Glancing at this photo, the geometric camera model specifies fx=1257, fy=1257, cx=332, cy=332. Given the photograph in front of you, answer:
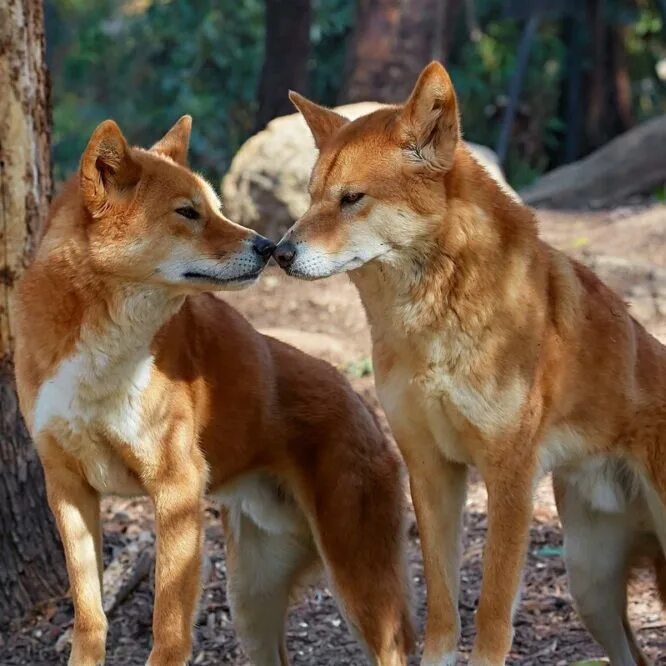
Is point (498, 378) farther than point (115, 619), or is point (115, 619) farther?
point (115, 619)

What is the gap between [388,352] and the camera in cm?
419

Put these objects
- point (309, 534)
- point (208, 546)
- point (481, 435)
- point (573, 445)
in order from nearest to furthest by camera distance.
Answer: point (481, 435) < point (573, 445) < point (309, 534) < point (208, 546)

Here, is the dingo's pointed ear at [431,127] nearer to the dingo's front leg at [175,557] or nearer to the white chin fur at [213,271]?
the white chin fur at [213,271]

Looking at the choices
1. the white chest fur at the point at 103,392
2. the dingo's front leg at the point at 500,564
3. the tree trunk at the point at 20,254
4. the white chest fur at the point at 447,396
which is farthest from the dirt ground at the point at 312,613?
the white chest fur at the point at 103,392

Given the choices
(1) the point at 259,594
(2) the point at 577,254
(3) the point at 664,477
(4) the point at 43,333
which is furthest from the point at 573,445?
(2) the point at 577,254

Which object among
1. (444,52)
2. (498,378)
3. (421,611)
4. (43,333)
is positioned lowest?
(421,611)

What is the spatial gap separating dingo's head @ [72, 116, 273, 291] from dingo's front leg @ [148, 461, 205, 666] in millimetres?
658

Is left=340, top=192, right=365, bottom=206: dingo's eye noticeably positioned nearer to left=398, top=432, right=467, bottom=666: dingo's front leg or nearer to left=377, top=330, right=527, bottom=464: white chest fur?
left=377, top=330, right=527, bottom=464: white chest fur

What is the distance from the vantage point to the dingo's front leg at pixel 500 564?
4098 mm

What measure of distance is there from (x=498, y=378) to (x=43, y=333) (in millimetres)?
1496

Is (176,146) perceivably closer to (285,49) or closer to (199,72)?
(285,49)

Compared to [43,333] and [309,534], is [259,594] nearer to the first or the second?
[309,534]

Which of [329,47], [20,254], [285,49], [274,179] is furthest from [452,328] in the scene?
[329,47]

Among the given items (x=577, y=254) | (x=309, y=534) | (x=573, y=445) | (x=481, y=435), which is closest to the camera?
(x=481, y=435)
